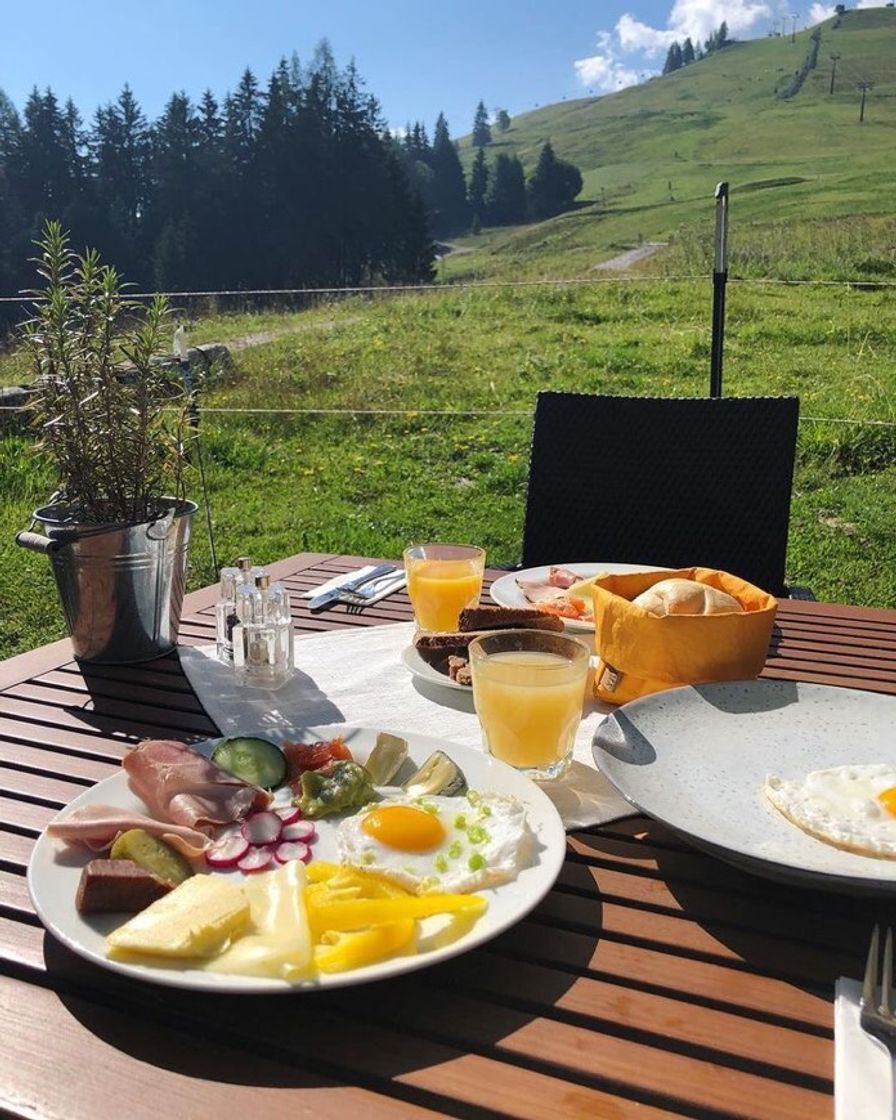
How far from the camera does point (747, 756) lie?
113 centimetres

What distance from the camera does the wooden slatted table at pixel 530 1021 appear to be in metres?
0.68

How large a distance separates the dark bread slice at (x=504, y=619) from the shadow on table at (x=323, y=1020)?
0.65 meters

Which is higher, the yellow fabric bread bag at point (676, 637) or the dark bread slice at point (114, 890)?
the yellow fabric bread bag at point (676, 637)

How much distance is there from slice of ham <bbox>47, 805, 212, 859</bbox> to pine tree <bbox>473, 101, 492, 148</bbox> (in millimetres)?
106224

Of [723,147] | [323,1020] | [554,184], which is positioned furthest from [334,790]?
[554,184]

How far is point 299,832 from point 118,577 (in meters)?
0.63

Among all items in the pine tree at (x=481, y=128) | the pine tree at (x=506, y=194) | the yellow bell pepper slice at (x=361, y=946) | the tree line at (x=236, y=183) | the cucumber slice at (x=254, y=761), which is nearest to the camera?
the yellow bell pepper slice at (x=361, y=946)

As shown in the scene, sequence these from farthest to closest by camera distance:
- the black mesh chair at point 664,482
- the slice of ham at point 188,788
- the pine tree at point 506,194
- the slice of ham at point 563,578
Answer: the pine tree at point 506,194
the black mesh chair at point 664,482
the slice of ham at point 563,578
the slice of ham at point 188,788

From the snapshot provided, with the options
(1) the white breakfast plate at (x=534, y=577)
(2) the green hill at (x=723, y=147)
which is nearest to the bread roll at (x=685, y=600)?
(1) the white breakfast plate at (x=534, y=577)

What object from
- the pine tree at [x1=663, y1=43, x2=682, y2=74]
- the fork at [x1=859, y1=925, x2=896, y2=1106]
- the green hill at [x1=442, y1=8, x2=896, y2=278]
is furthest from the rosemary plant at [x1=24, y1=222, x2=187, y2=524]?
the pine tree at [x1=663, y1=43, x2=682, y2=74]

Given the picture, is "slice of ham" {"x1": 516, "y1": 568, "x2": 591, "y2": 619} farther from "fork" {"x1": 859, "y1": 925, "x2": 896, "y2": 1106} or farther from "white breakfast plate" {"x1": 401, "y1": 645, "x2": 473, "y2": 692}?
"fork" {"x1": 859, "y1": 925, "x2": 896, "y2": 1106}

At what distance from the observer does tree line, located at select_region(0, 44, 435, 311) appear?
36188 mm

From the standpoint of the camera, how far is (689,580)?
1.42 metres

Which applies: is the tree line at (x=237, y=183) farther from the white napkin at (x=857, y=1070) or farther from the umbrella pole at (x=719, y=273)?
the white napkin at (x=857, y=1070)
